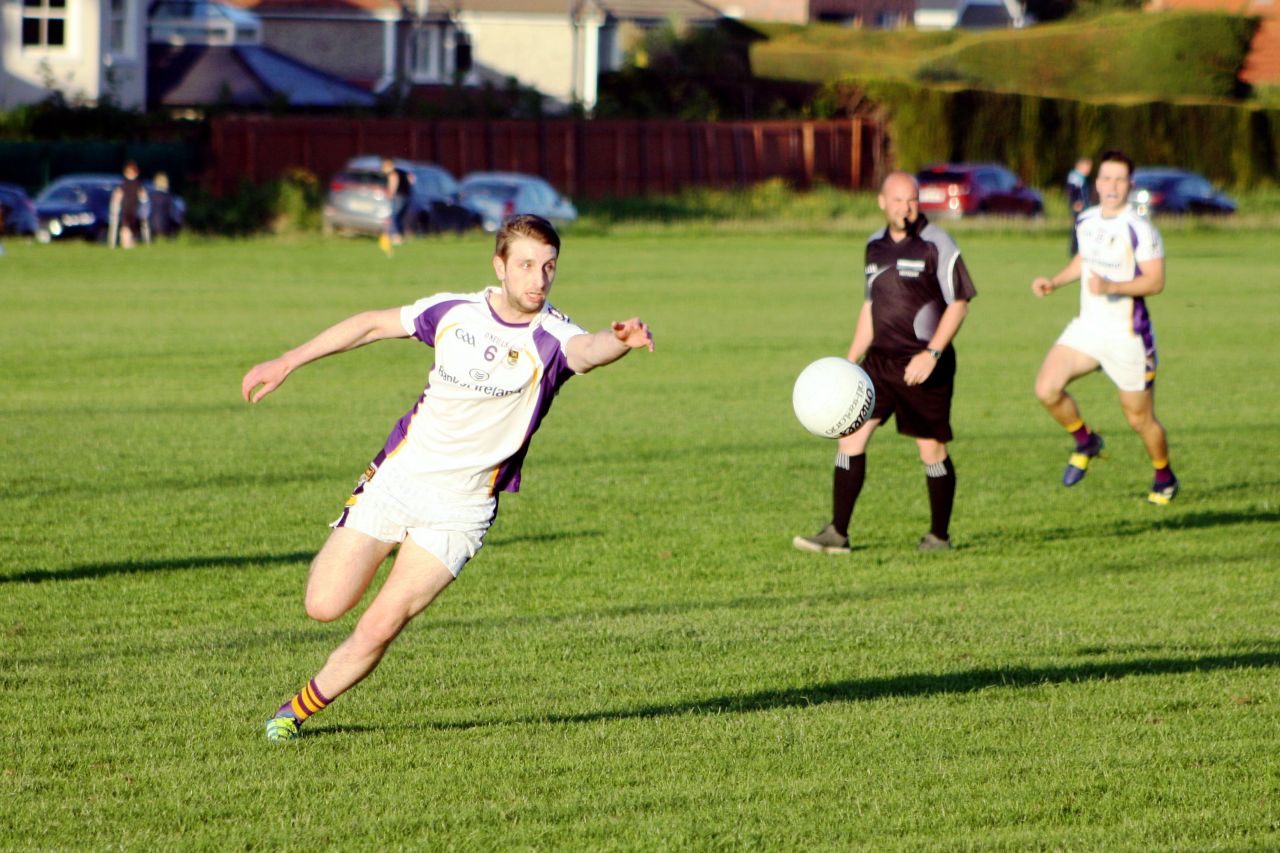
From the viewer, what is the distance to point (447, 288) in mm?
27391

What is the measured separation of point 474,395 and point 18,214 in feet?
104

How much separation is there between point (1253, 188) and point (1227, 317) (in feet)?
117

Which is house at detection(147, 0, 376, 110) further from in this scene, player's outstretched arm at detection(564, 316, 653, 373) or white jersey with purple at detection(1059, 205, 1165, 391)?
player's outstretched arm at detection(564, 316, 653, 373)

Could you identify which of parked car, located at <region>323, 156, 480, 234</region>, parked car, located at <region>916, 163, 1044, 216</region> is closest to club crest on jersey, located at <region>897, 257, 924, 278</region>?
parked car, located at <region>323, 156, 480, 234</region>

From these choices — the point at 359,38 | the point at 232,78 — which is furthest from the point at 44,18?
the point at 359,38

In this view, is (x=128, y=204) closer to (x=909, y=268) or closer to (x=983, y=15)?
(x=909, y=268)

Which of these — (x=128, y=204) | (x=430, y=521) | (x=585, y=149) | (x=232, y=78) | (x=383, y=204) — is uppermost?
(x=232, y=78)

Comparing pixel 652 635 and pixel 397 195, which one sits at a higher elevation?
pixel 397 195

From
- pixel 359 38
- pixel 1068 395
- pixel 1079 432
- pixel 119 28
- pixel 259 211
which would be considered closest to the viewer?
pixel 1068 395

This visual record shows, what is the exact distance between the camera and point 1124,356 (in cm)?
1221

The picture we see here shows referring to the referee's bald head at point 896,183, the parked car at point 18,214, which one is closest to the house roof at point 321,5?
the parked car at point 18,214

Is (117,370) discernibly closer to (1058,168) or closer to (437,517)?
(437,517)

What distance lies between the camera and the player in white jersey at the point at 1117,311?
11.8 meters

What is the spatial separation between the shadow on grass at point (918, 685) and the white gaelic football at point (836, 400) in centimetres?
122
